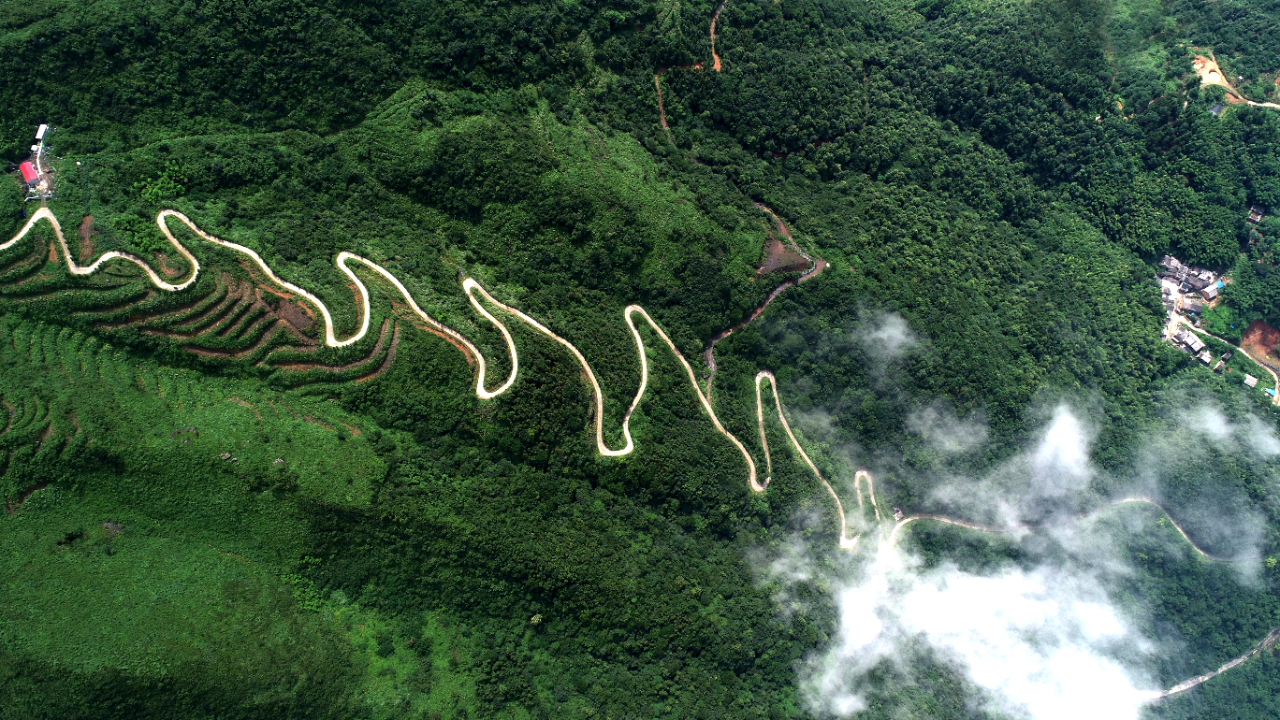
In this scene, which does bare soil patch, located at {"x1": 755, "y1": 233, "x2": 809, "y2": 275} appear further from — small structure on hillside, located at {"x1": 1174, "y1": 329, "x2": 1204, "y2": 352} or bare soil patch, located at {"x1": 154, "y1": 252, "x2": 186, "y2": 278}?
bare soil patch, located at {"x1": 154, "y1": 252, "x2": 186, "y2": 278}

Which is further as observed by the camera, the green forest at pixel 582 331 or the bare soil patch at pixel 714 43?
the bare soil patch at pixel 714 43

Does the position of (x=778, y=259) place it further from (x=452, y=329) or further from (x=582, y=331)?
(x=452, y=329)

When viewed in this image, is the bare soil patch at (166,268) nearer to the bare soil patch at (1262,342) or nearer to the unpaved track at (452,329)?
the unpaved track at (452,329)

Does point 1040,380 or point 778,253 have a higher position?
point 778,253

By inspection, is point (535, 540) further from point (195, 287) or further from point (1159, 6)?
point (1159, 6)

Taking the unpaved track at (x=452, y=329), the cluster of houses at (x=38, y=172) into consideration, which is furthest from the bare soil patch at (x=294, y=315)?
the cluster of houses at (x=38, y=172)

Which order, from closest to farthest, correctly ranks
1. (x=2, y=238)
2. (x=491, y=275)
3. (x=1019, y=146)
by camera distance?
(x=2, y=238) < (x=491, y=275) < (x=1019, y=146)

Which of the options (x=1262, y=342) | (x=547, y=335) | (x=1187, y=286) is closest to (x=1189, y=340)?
(x=1187, y=286)

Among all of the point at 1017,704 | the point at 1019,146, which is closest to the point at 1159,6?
the point at 1019,146

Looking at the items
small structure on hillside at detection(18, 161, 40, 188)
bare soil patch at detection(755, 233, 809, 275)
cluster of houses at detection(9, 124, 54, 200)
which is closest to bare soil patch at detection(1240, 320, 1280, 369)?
bare soil patch at detection(755, 233, 809, 275)
